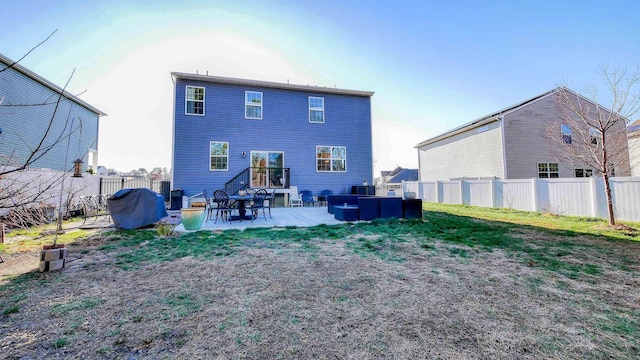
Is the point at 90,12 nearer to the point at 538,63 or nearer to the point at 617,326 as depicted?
the point at 617,326

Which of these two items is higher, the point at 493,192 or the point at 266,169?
the point at 266,169

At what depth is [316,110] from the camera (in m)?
13.5

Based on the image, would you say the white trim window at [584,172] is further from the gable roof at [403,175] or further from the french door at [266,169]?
the gable roof at [403,175]

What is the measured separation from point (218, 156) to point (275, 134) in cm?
289

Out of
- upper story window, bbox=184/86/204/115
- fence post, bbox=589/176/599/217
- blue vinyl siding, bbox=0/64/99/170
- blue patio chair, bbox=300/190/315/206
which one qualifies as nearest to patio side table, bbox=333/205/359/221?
blue patio chair, bbox=300/190/315/206

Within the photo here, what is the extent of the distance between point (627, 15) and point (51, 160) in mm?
23160

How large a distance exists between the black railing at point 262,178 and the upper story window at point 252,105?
8.69 feet

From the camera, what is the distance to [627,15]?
803 cm

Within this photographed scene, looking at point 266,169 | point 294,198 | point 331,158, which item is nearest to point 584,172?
point 331,158

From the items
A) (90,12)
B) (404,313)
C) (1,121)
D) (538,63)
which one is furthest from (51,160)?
(538,63)

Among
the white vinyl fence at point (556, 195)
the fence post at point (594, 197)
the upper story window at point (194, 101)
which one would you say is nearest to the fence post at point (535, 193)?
the white vinyl fence at point (556, 195)

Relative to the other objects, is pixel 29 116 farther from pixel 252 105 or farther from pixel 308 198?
pixel 308 198

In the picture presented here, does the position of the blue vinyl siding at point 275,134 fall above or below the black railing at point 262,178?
above

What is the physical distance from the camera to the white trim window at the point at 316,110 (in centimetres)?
1338
